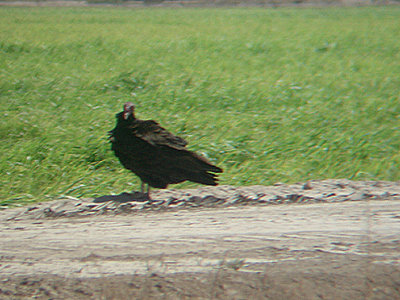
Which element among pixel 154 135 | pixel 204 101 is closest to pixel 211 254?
pixel 154 135

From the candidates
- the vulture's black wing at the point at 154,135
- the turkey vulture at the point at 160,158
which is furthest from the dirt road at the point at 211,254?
the vulture's black wing at the point at 154,135

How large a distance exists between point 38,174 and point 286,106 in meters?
3.50

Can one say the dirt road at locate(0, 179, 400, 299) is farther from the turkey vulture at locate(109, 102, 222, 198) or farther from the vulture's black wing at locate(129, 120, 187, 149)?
the vulture's black wing at locate(129, 120, 187, 149)

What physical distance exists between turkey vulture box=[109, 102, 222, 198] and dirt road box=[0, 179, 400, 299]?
0.86 feet

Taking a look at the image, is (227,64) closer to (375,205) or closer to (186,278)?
(375,205)

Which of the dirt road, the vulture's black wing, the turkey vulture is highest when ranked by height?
the vulture's black wing

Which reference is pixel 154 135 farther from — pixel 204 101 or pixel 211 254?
pixel 204 101

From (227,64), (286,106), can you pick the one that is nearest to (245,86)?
(286,106)

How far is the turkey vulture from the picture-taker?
334 centimetres

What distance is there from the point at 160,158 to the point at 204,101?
131 inches

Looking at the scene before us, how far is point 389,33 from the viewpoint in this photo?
13.1 metres

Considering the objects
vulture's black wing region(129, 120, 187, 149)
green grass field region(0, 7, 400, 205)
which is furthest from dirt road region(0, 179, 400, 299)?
green grass field region(0, 7, 400, 205)

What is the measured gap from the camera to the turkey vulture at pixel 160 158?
131 inches

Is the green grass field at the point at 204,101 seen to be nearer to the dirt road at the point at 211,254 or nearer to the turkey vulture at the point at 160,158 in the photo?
the turkey vulture at the point at 160,158
